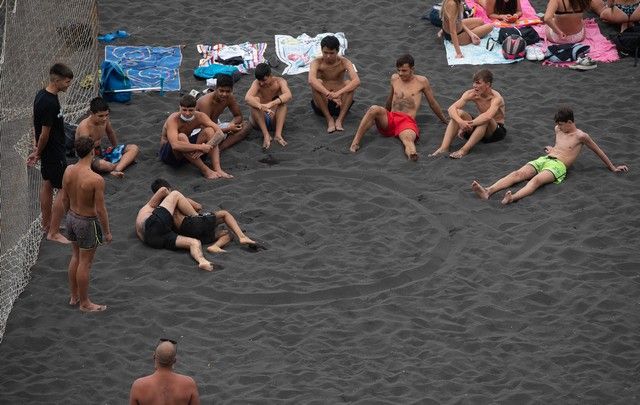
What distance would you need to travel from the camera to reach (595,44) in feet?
58.3

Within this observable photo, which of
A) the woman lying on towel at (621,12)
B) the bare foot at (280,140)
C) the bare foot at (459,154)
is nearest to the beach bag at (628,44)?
the woman lying on towel at (621,12)

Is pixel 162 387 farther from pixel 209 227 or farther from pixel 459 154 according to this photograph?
pixel 459 154

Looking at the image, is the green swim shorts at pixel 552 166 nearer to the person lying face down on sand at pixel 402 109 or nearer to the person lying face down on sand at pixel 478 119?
the person lying face down on sand at pixel 478 119

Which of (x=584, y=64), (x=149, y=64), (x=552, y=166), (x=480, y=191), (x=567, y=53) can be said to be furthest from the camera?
(x=149, y=64)

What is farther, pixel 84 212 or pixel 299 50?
pixel 299 50

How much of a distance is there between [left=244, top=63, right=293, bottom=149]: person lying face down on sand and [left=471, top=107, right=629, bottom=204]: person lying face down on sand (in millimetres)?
2640

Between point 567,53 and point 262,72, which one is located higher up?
point 262,72

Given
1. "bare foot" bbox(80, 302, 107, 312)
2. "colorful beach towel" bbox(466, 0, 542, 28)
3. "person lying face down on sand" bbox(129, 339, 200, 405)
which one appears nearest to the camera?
"person lying face down on sand" bbox(129, 339, 200, 405)

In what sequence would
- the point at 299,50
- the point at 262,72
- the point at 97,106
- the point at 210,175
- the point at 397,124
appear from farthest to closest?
the point at 299,50
the point at 397,124
the point at 262,72
the point at 210,175
the point at 97,106

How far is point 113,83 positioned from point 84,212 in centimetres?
486

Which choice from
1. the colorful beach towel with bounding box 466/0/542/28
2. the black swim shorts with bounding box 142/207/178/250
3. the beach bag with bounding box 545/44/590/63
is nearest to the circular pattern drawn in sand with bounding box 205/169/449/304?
the black swim shorts with bounding box 142/207/178/250

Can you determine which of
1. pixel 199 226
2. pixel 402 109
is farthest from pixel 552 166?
pixel 199 226

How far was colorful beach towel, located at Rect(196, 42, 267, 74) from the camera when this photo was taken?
17516 mm

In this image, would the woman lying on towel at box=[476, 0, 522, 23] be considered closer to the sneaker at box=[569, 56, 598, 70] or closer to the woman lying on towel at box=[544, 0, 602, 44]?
→ the woman lying on towel at box=[544, 0, 602, 44]
